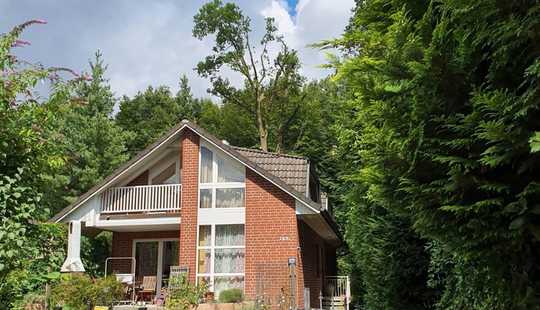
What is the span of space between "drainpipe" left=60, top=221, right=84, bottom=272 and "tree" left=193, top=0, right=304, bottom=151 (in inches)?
614

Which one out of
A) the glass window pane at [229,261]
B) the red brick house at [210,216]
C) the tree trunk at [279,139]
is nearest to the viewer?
the red brick house at [210,216]

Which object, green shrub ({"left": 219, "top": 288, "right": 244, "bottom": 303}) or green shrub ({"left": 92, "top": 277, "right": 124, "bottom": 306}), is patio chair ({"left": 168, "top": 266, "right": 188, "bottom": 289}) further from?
green shrub ({"left": 92, "top": 277, "right": 124, "bottom": 306})

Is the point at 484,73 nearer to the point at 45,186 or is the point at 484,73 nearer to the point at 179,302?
the point at 45,186

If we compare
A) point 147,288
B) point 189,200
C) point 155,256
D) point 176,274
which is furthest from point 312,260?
point 147,288

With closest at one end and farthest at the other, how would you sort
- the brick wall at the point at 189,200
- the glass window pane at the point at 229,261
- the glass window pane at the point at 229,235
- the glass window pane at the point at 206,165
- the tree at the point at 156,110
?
the glass window pane at the point at 229,261 < the brick wall at the point at 189,200 < the glass window pane at the point at 229,235 < the glass window pane at the point at 206,165 < the tree at the point at 156,110

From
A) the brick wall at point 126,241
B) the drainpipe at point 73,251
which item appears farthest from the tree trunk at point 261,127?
the drainpipe at point 73,251

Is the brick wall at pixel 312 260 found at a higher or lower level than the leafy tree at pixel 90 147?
lower

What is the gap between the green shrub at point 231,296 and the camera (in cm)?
1595

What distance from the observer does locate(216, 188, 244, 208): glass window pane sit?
58.1ft

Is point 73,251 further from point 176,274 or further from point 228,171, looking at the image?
point 228,171

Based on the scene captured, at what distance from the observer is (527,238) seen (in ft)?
12.2

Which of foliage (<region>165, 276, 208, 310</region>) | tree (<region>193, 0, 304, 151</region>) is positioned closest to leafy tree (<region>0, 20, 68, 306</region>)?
foliage (<region>165, 276, 208, 310</region>)

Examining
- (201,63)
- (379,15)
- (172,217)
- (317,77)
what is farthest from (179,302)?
(317,77)

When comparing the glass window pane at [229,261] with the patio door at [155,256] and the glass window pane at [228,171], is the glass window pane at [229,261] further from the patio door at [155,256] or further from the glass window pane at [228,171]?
the patio door at [155,256]
